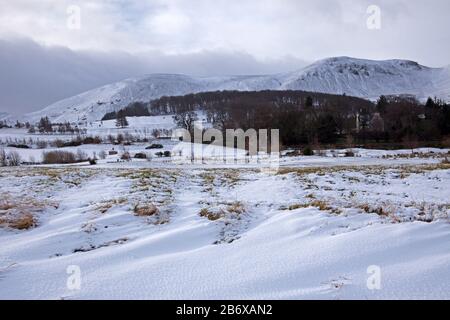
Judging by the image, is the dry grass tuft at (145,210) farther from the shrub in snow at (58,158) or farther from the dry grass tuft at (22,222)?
the shrub in snow at (58,158)

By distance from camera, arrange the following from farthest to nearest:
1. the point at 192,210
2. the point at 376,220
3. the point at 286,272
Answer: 1. the point at 192,210
2. the point at 376,220
3. the point at 286,272

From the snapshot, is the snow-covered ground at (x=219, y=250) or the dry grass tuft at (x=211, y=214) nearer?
the snow-covered ground at (x=219, y=250)

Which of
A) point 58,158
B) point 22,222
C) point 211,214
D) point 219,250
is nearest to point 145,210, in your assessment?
point 211,214

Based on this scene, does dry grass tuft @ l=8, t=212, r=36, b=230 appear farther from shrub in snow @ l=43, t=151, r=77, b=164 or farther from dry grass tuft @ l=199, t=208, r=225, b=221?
shrub in snow @ l=43, t=151, r=77, b=164

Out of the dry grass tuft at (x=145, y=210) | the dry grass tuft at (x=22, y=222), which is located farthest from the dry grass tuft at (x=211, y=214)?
the dry grass tuft at (x=22, y=222)

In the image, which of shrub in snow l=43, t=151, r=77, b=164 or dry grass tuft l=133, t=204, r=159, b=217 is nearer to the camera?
dry grass tuft l=133, t=204, r=159, b=217

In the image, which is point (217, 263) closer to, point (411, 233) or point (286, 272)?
point (286, 272)

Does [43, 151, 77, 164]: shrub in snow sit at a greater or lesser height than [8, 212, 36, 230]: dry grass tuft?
lesser

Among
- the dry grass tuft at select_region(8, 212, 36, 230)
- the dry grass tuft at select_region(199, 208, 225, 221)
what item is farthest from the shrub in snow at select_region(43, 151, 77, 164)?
the dry grass tuft at select_region(199, 208, 225, 221)

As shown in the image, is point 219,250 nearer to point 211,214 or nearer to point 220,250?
point 220,250

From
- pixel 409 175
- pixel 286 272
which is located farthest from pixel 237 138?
pixel 286 272

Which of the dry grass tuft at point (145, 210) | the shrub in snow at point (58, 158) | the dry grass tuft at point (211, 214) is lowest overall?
the shrub in snow at point (58, 158)

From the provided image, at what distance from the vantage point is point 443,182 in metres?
15.0
